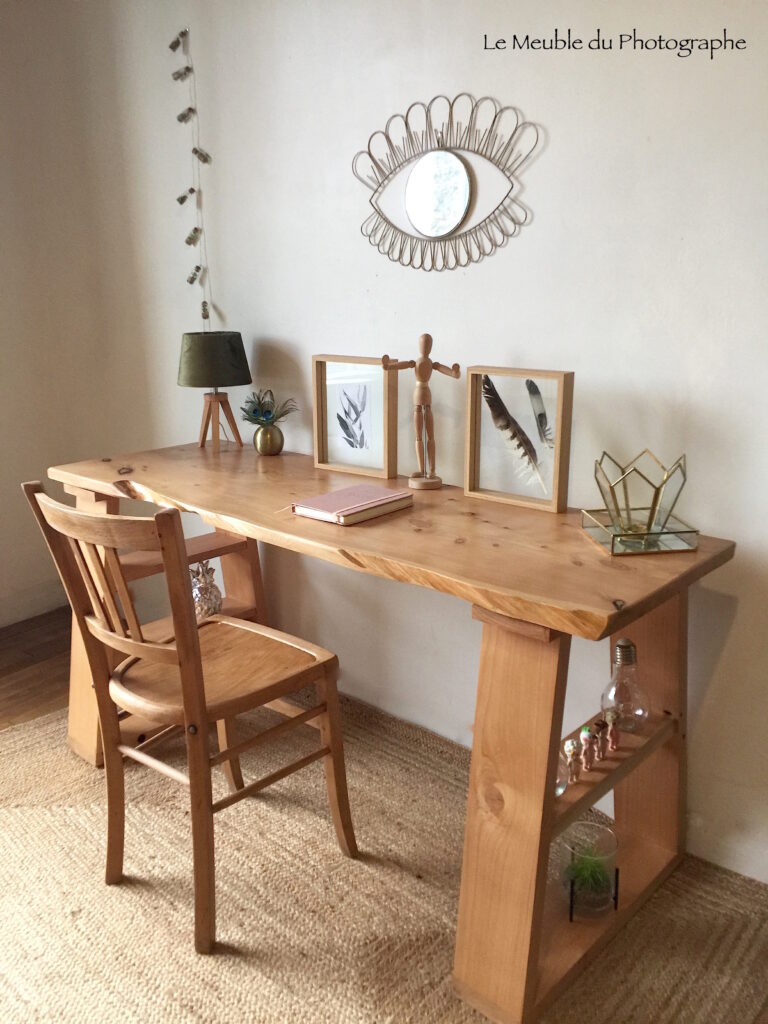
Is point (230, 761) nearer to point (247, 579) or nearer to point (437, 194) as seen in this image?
point (247, 579)

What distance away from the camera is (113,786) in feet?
5.78

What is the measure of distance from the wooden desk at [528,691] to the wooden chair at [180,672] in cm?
27

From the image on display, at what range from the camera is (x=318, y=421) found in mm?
2150

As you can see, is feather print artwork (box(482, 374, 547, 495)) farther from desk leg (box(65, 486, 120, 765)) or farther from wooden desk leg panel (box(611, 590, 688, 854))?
desk leg (box(65, 486, 120, 765))

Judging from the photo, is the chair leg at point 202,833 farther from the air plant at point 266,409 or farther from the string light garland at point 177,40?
the string light garland at point 177,40

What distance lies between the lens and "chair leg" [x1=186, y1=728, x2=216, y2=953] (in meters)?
1.55

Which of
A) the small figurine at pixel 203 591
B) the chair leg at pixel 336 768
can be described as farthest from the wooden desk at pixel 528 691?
the small figurine at pixel 203 591

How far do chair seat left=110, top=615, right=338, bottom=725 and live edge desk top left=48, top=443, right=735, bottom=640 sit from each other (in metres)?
0.26

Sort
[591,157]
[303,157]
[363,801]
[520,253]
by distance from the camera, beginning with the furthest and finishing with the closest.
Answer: [303,157] → [363,801] → [520,253] → [591,157]

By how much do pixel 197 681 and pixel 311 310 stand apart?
115 centimetres

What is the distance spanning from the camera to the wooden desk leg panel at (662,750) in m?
1.68

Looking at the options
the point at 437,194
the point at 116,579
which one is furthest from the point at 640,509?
the point at 116,579

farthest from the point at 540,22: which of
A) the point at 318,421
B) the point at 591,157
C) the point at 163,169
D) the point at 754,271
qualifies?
the point at 163,169

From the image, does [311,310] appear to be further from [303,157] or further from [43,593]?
[43,593]
